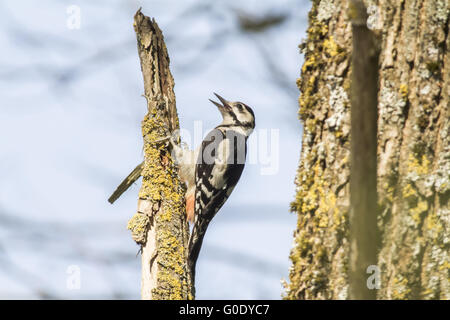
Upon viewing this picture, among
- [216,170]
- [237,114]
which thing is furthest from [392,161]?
[237,114]

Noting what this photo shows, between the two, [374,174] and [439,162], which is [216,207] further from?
[374,174]

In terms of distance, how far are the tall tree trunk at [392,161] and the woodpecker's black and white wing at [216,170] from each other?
2319mm

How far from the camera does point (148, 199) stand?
3312 millimetres

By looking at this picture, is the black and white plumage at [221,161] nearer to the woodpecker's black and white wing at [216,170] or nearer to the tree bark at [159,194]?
the woodpecker's black and white wing at [216,170]

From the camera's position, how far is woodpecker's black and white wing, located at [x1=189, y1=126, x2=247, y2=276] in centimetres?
460

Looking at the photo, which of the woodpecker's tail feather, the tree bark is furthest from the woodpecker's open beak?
the tree bark

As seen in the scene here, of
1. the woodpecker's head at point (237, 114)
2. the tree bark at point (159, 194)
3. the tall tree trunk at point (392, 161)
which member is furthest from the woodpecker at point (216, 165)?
the tall tree trunk at point (392, 161)

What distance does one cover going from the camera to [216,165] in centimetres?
498

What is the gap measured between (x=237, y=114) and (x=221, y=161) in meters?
0.58

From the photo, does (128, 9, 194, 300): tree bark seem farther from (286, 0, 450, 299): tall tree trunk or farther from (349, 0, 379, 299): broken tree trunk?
(349, 0, 379, 299): broken tree trunk

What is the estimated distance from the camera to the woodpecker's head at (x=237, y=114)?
534 cm

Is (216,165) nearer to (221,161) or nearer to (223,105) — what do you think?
(221,161)

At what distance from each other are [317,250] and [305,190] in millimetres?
234
